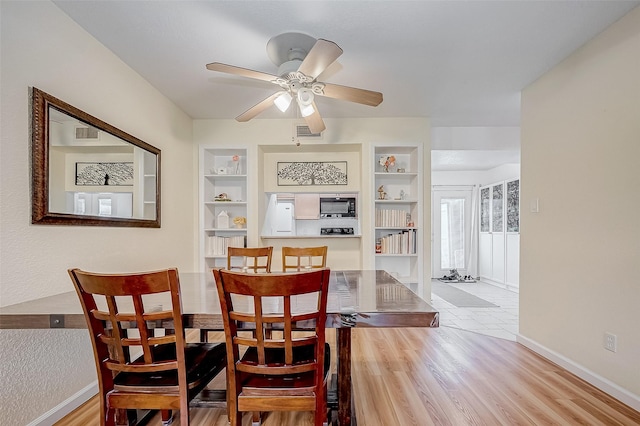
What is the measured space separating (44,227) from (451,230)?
23.2ft

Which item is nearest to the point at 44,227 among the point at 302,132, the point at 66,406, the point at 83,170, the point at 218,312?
the point at 83,170

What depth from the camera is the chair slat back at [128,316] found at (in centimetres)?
117

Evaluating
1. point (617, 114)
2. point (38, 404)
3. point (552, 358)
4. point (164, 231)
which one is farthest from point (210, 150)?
point (552, 358)

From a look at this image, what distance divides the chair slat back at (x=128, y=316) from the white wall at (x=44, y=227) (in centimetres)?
65

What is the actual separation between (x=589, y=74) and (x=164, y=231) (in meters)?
3.80

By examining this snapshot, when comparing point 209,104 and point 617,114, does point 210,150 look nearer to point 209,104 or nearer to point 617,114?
point 209,104

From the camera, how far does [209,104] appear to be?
3.39 metres

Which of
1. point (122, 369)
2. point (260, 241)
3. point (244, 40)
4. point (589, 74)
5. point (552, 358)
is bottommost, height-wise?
point (552, 358)

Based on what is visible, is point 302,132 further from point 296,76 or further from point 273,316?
point 273,316

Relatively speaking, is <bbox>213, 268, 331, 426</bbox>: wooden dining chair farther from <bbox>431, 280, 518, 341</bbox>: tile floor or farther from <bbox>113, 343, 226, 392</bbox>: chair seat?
<bbox>431, 280, 518, 341</bbox>: tile floor

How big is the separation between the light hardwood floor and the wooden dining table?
0.40 m

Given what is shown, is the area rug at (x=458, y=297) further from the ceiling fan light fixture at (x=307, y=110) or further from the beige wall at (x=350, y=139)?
the ceiling fan light fixture at (x=307, y=110)

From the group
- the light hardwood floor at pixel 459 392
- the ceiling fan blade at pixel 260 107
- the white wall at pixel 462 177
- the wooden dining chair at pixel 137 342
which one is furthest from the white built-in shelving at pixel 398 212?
the white wall at pixel 462 177

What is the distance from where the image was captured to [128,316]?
1.23 metres
